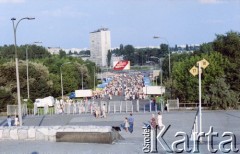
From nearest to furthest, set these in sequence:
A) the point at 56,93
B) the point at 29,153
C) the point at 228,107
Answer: the point at 29,153
the point at 228,107
the point at 56,93

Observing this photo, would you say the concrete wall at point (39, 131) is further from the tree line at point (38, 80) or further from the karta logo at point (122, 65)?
the karta logo at point (122, 65)

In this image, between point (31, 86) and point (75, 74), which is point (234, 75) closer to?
point (31, 86)

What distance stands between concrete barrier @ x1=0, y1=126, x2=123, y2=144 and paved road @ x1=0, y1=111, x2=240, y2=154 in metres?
0.42

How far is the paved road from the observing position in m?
16.8

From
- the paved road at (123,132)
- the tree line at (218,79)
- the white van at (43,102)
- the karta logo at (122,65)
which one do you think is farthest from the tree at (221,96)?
the karta logo at (122,65)

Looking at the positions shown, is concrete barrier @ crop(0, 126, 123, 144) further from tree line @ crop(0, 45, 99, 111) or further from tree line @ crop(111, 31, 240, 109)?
tree line @ crop(0, 45, 99, 111)

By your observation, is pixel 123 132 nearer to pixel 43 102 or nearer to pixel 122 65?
pixel 43 102

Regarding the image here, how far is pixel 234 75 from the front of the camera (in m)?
42.7

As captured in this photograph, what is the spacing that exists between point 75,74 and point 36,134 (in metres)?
71.8

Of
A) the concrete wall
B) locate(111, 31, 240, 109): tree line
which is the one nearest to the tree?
locate(111, 31, 240, 109): tree line

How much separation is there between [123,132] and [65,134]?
8.99 metres

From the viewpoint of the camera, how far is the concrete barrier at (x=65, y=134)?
18.3 m

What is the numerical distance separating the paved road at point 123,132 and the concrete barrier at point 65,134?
0.42 m

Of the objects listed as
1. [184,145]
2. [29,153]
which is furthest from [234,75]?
[29,153]
